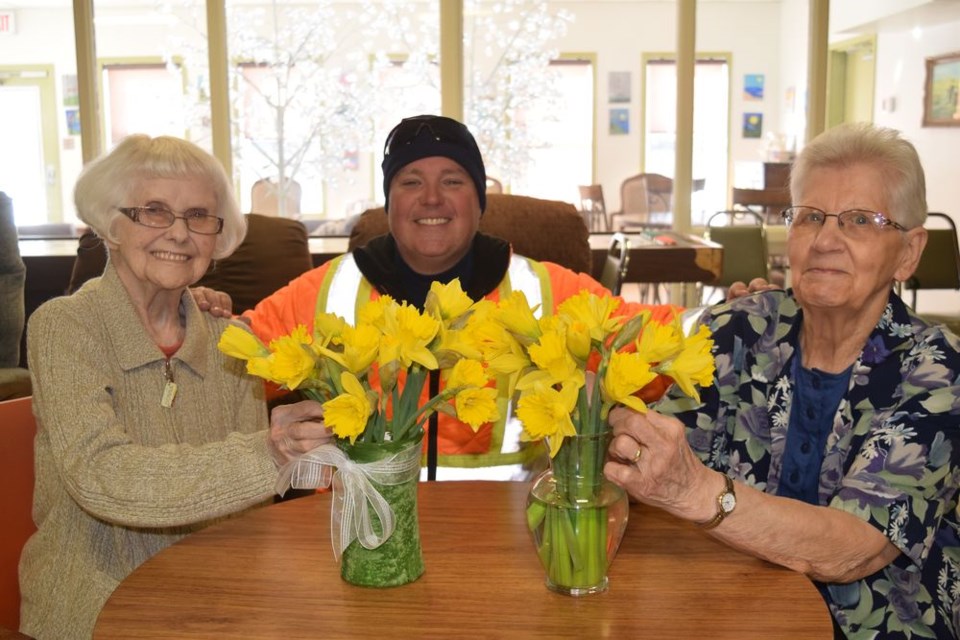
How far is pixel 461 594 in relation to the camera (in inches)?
50.8

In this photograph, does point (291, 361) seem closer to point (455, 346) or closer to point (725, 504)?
point (455, 346)

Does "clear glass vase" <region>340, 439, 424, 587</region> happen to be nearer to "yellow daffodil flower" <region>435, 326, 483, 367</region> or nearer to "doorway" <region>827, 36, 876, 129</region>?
"yellow daffodil flower" <region>435, 326, 483, 367</region>

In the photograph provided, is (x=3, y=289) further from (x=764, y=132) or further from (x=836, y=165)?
(x=764, y=132)

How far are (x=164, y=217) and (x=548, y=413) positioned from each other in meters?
1.05

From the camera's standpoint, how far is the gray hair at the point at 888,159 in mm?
1627

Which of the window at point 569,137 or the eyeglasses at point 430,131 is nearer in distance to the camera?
the eyeglasses at point 430,131

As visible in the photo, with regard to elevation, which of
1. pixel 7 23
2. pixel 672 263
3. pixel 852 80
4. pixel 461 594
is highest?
pixel 7 23

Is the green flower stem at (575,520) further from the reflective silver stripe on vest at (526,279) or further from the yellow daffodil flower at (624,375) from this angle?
the reflective silver stripe on vest at (526,279)

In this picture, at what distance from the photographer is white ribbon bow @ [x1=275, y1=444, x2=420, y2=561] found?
124 cm

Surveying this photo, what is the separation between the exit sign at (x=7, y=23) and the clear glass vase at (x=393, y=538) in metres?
9.30

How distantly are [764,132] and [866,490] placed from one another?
7.17m

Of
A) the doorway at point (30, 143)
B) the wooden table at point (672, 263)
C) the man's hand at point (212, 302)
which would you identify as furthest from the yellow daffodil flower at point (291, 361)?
the doorway at point (30, 143)

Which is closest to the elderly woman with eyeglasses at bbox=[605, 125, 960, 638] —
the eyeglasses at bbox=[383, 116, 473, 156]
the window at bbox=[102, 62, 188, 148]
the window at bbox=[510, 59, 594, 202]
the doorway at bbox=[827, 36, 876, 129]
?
the eyeglasses at bbox=[383, 116, 473, 156]

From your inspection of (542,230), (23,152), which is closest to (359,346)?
(542,230)
